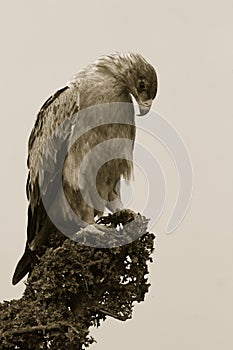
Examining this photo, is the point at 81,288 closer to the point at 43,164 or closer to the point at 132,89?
the point at 43,164

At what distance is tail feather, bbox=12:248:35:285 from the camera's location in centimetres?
204

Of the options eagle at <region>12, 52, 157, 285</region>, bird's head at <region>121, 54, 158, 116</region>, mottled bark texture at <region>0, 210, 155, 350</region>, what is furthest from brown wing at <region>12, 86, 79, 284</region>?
mottled bark texture at <region>0, 210, 155, 350</region>

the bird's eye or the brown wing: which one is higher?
the bird's eye

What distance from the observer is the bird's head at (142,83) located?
199 centimetres

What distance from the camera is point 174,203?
2.38 m

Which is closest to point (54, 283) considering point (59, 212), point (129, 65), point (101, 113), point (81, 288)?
point (81, 288)

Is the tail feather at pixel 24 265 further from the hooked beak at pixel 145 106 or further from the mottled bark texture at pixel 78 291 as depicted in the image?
the hooked beak at pixel 145 106

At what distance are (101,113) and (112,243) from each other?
17.4 inches

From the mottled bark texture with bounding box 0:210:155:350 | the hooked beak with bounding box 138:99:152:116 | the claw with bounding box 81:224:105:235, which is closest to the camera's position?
the mottled bark texture with bounding box 0:210:155:350

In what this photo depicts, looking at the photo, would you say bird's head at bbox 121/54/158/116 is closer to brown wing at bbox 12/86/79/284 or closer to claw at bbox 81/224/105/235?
brown wing at bbox 12/86/79/284

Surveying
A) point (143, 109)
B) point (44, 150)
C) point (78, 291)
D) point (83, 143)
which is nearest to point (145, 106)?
point (143, 109)

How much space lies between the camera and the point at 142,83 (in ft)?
6.54

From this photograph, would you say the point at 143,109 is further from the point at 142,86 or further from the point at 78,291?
the point at 78,291

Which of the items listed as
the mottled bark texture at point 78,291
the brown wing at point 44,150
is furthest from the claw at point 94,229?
the brown wing at point 44,150
